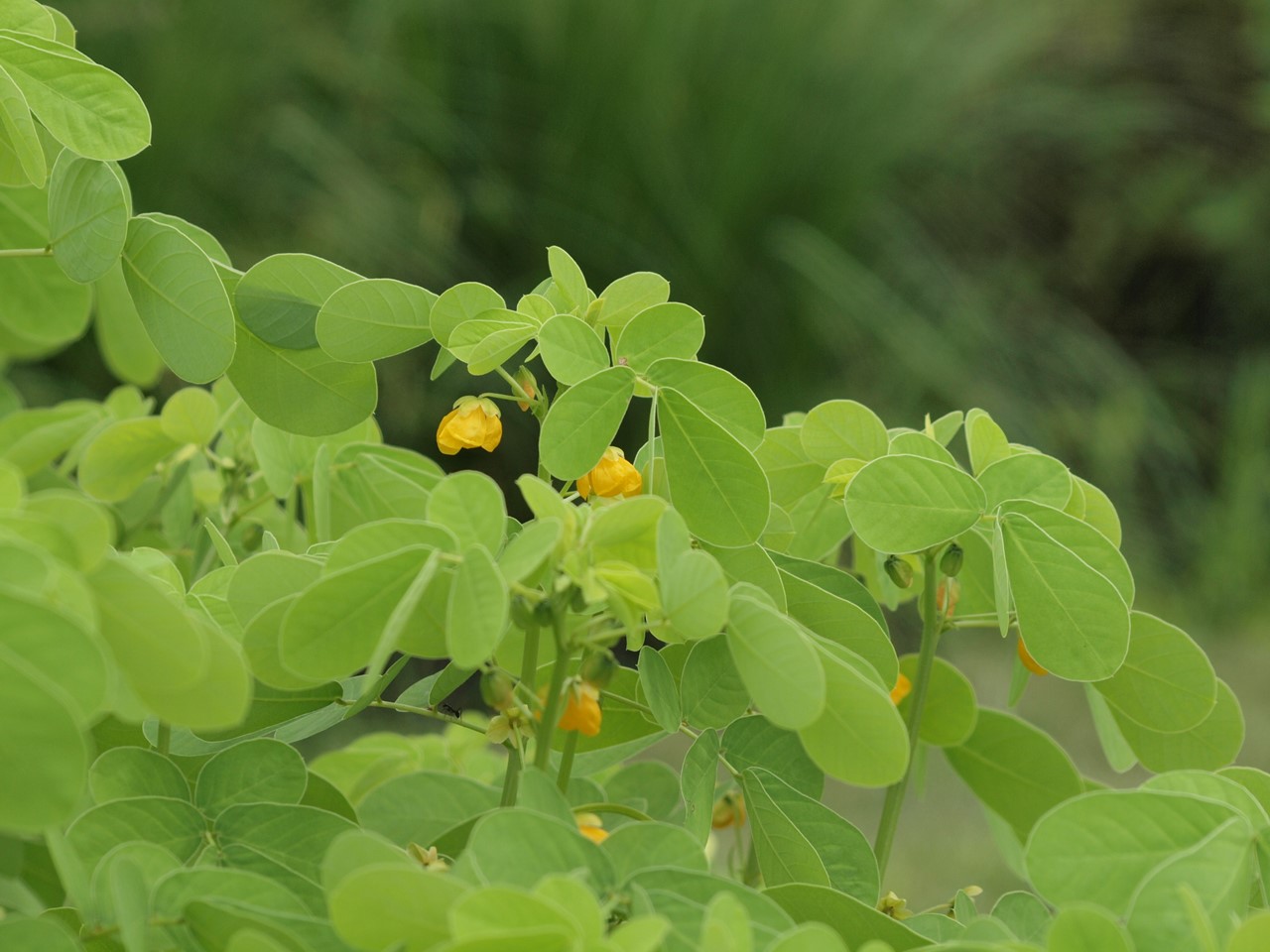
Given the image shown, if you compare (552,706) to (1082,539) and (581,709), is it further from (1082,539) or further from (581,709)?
(1082,539)

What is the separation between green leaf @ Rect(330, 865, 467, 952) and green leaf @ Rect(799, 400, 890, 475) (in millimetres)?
270

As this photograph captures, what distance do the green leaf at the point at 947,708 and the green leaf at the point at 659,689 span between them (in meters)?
0.17

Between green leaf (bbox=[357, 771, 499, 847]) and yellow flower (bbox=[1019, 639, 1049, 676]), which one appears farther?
yellow flower (bbox=[1019, 639, 1049, 676])

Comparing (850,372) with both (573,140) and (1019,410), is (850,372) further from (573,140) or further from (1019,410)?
(573,140)

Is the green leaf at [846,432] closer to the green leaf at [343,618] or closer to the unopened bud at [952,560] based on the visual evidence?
the unopened bud at [952,560]

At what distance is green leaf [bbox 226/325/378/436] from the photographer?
1.89ft

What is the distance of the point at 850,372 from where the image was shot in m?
3.54

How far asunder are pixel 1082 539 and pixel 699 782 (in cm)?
17

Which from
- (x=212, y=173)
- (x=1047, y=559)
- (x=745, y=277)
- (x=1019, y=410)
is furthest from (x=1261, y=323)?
(x=1047, y=559)

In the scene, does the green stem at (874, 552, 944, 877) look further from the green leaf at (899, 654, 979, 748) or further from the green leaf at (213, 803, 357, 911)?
the green leaf at (213, 803, 357, 911)

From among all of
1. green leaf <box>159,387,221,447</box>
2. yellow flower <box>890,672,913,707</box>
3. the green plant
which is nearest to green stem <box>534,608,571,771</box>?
the green plant

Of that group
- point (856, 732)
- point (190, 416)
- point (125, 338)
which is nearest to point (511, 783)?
point (856, 732)

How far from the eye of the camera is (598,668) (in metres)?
0.44

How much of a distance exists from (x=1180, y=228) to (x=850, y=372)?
2071mm
